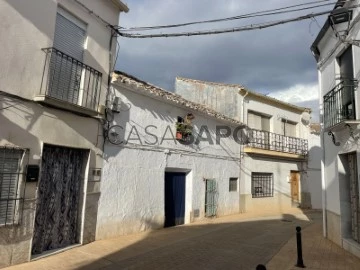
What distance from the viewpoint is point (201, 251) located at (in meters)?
7.91

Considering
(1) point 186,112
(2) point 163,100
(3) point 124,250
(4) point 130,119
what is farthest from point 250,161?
(3) point 124,250

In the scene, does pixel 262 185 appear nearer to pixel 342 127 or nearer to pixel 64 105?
pixel 342 127

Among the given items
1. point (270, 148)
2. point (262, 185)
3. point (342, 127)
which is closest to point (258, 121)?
point (270, 148)

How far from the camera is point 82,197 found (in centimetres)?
802

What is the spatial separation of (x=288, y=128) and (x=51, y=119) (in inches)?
626

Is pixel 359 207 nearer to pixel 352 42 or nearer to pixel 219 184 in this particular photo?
pixel 352 42

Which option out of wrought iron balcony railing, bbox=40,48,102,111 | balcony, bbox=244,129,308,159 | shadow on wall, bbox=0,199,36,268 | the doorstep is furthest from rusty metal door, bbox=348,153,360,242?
balcony, bbox=244,129,308,159

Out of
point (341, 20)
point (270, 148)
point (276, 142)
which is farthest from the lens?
point (276, 142)

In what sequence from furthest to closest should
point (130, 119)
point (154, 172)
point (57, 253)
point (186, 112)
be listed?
point (186, 112), point (154, 172), point (130, 119), point (57, 253)

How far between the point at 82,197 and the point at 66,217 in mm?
584

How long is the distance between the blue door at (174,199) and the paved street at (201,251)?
53cm

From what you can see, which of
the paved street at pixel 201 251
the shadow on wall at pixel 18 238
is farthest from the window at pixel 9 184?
the paved street at pixel 201 251

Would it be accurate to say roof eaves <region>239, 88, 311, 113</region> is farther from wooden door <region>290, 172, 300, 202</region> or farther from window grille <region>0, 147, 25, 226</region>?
window grille <region>0, 147, 25, 226</region>

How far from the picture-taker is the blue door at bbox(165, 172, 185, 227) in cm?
1126
